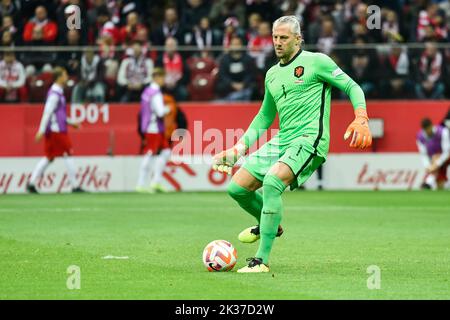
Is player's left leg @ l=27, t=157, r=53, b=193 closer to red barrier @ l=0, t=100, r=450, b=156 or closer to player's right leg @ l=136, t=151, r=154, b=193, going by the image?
red barrier @ l=0, t=100, r=450, b=156

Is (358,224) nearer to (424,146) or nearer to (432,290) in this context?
(432,290)

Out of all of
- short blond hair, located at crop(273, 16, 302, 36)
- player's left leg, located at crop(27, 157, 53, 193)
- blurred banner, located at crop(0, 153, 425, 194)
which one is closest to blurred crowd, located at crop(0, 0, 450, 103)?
blurred banner, located at crop(0, 153, 425, 194)

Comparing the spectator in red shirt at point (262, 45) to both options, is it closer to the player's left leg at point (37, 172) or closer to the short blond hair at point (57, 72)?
the short blond hair at point (57, 72)

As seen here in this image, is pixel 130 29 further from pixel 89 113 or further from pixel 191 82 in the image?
pixel 89 113

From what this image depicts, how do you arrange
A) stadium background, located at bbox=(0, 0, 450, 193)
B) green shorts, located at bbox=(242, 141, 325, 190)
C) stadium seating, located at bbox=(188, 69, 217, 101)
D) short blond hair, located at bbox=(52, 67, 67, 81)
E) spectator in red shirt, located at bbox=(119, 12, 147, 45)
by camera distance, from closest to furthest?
green shorts, located at bbox=(242, 141, 325, 190) → short blond hair, located at bbox=(52, 67, 67, 81) → stadium background, located at bbox=(0, 0, 450, 193) → stadium seating, located at bbox=(188, 69, 217, 101) → spectator in red shirt, located at bbox=(119, 12, 147, 45)

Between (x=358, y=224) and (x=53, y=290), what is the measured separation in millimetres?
8246

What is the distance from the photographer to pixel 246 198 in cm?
1192

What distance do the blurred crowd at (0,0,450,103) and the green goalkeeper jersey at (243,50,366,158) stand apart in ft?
45.3

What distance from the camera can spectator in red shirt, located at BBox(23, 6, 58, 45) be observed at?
25828mm

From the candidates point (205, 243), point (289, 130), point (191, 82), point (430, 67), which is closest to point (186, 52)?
point (191, 82)

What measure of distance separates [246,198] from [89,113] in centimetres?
1428

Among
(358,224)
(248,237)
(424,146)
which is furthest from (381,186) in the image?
(248,237)

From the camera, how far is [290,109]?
11609mm

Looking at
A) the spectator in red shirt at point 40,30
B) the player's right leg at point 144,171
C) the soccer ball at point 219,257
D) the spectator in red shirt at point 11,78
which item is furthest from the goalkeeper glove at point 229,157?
the spectator in red shirt at point 40,30
